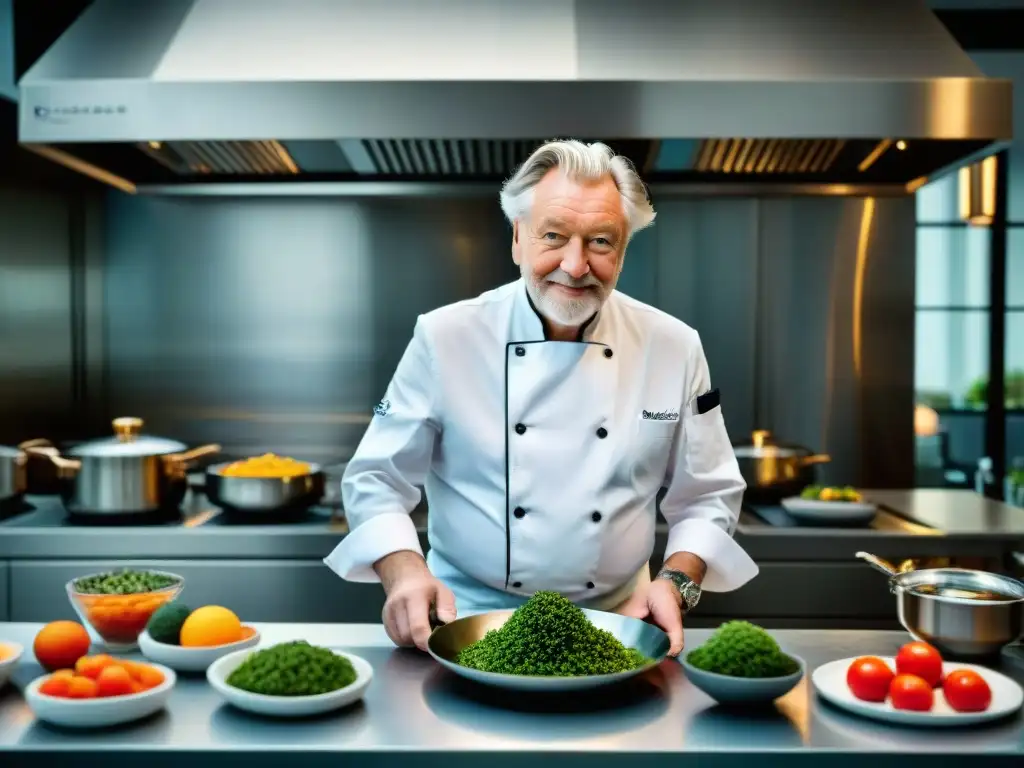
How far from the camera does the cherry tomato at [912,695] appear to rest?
49.6 inches

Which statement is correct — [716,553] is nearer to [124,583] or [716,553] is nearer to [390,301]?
[124,583]

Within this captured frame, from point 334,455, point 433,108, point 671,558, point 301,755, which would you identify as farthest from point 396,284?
point 301,755

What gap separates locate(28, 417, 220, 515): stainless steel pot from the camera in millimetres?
2812

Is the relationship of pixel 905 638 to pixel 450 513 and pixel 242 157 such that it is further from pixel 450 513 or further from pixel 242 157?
pixel 242 157

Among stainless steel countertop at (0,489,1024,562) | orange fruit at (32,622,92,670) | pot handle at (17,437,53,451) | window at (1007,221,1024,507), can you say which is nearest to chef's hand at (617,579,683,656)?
orange fruit at (32,622,92,670)

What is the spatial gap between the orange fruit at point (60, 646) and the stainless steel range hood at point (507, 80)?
1.59 metres

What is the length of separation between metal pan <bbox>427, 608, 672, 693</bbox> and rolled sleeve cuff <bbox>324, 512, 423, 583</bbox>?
10.1 inches

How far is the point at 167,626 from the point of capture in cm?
143

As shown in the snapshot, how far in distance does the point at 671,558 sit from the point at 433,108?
1.41 m

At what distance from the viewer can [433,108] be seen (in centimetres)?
264

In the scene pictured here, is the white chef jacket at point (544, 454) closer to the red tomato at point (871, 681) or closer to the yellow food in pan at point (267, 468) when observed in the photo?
the red tomato at point (871, 681)

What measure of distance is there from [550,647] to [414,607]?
32 cm

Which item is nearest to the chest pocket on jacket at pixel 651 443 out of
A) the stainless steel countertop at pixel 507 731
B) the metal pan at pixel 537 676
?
the metal pan at pixel 537 676

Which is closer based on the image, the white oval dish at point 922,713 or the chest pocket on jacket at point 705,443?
the white oval dish at point 922,713
